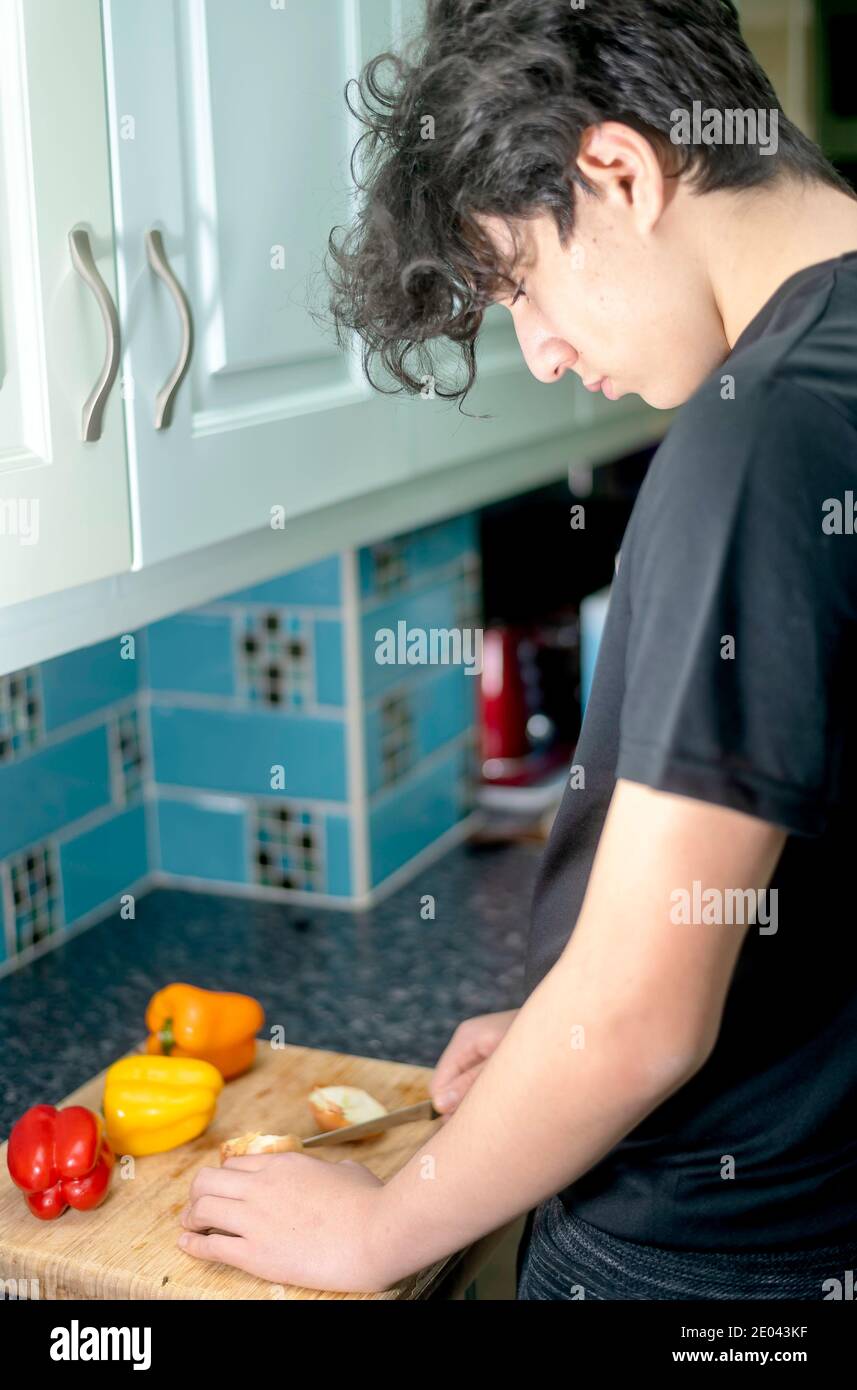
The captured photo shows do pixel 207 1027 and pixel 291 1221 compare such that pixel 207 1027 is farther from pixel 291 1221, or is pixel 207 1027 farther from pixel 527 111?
pixel 527 111

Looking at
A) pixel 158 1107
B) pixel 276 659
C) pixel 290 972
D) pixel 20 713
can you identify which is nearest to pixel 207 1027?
pixel 158 1107

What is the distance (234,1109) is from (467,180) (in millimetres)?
750

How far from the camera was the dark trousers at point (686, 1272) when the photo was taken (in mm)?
843

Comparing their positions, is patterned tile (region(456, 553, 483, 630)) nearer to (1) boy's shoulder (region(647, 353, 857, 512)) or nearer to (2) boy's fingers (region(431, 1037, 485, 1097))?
(2) boy's fingers (region(431, 1037, 485, 1097))

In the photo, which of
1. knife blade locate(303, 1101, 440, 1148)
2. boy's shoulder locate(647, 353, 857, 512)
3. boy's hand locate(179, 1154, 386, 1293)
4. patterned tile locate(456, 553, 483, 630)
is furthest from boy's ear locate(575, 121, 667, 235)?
patterned tile locate(456, 553, 483, 630)

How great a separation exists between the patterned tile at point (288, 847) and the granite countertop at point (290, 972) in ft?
0.10

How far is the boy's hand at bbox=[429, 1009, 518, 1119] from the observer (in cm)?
112

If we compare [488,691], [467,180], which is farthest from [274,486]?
[488,691]

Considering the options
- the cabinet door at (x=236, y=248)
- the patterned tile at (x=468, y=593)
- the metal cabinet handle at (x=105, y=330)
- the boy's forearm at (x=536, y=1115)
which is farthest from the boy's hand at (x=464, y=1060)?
the patterned tile at (x=468, y=593)

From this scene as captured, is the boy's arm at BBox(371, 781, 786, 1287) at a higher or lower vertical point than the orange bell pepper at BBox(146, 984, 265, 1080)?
higher

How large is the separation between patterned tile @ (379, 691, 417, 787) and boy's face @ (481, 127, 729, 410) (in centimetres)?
89

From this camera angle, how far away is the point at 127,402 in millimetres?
970

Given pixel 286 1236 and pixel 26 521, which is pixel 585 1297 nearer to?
pixel 286 1236

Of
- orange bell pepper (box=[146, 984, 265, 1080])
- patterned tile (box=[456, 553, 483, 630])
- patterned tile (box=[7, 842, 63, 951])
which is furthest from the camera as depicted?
patterned tile (box=[456, 553, 483, 630])
